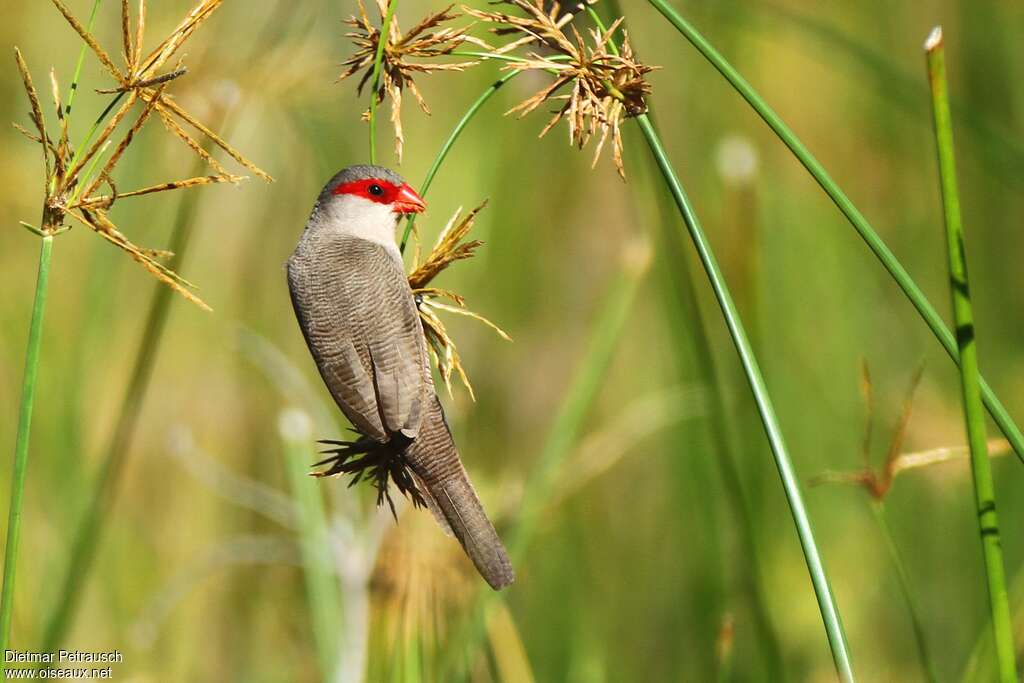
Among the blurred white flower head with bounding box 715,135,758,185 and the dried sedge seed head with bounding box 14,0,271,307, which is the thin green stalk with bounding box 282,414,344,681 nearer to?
the dried sedge seed head with bounding box 14,0,271,307

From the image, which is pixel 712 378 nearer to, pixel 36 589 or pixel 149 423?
pixel 36 589

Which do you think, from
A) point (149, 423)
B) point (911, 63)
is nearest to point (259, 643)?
point (149, 423)

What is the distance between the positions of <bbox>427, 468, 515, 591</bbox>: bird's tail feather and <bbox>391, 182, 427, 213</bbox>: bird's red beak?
1.84 ft

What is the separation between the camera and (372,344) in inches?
75.1

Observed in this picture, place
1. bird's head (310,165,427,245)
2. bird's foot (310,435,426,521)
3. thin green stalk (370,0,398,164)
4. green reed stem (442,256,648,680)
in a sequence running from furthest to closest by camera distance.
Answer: green reed stem (442,256,648,680) → bird's head (310,165,427,245) → bird's foot (310,435,426,521) → thin green stalk (370,0,398,164)

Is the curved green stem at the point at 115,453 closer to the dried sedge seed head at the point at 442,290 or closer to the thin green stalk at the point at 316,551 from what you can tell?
the thin green stalk at the point at 316,551

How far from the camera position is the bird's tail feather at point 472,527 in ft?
5.83

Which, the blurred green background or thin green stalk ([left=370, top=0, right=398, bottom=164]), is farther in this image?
the blurred green background

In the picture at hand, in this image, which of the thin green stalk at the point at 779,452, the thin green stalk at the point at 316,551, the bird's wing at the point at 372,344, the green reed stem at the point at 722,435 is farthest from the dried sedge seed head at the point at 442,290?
the thin green stalk at the point at 316,551

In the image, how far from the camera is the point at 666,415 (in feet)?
11.8

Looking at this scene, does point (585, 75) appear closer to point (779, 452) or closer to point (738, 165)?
point (779, 452)

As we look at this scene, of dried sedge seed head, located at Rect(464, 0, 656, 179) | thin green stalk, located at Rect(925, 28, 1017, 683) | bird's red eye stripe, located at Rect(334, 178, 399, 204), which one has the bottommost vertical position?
thin green stalk, located at Rect(925, 28, 1017, 683)

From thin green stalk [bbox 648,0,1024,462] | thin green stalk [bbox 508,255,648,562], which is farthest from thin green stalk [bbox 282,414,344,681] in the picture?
thin green stalk [bbox 648,0,1024,462]

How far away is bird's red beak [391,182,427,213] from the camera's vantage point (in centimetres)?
218
